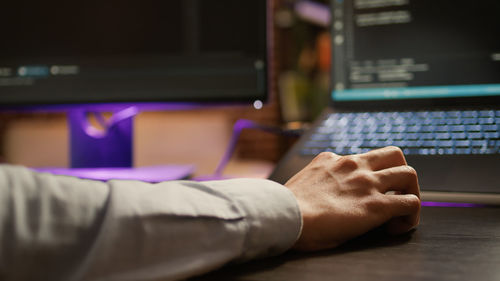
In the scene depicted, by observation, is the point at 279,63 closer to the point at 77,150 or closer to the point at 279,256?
the point at 77,150

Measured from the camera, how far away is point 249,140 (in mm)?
1603

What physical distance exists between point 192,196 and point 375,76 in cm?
53

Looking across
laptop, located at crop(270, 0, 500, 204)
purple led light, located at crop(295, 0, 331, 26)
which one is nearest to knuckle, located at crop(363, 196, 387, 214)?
laptop, located at crop(270, 0, 500, 204)

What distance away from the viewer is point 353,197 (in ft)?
1.29

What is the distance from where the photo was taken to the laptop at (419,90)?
→ 0.58 metres

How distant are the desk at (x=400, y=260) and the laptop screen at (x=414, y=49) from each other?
0.34 meters

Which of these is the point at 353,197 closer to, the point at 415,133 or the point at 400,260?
the point at 400,260

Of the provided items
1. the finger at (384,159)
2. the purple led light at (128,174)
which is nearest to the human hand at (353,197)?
the finger at (384,159)

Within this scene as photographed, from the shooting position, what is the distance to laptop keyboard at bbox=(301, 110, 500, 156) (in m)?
0.59

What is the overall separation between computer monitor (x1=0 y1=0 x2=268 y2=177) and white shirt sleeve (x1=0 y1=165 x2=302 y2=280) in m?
0.45

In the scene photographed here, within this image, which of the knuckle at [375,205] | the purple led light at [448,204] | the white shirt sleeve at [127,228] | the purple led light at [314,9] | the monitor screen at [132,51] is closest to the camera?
the white shirt sleeve at [127,228]

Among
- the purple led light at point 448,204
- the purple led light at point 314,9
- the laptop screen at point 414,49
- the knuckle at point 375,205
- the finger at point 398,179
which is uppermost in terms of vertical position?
the purple led light at point 314,9

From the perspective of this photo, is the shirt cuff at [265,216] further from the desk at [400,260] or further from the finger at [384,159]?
the finger at [384,159]

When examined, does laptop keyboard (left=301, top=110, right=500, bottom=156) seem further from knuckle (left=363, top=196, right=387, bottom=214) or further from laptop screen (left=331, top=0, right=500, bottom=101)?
knuckle (left=363, top=196, right=387, bottom=214)
